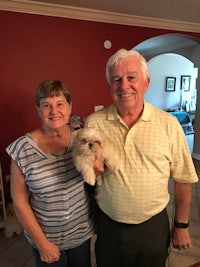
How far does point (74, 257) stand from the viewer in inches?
46.8

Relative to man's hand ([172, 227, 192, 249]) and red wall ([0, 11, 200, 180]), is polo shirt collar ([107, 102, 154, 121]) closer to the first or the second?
man's hand ([172, 227, 192, 249])

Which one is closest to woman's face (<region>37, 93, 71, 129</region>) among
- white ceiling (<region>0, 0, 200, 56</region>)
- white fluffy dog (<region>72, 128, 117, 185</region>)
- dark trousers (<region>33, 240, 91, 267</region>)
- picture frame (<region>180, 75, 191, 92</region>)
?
white fluffy dog (<region>72, 128, 117, 185</region>)

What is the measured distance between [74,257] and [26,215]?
37cm

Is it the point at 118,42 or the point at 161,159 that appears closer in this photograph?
the point at 161,159

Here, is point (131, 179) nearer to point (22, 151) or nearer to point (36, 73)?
point (22, 151)

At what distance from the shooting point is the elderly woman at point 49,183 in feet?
3.39

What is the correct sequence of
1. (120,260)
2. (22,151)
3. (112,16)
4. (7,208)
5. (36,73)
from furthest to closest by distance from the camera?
(112,16)
(36,73)
(7,208)
(120,260)
(22,151)

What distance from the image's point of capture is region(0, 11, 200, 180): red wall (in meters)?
2.54

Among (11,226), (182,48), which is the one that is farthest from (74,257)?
(182,48)

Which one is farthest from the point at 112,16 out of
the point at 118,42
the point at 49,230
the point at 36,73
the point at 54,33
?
the point at 49,230

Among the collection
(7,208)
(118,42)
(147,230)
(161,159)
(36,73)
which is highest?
(118,42)

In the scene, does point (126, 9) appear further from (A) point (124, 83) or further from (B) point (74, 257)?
(B) point (74, 257)

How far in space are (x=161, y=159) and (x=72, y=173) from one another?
16.9 inches

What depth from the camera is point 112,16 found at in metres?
2.99
